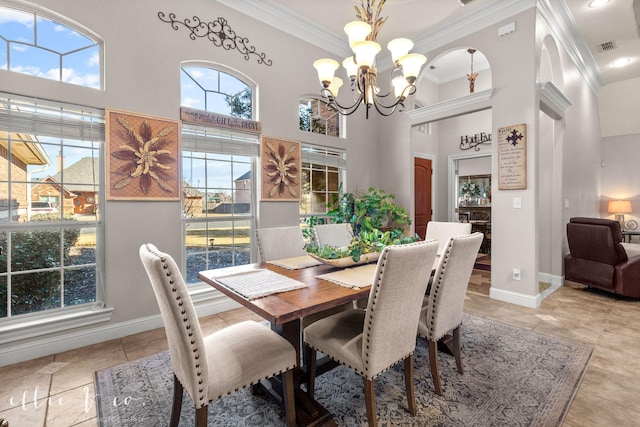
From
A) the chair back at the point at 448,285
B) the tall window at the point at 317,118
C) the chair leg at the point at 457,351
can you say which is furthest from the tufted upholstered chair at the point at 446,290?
the tall window at the point at 317,118

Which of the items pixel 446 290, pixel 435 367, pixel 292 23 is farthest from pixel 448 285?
pixel 292 23

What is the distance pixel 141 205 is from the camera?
2799 mm

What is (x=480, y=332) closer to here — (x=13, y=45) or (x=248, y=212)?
(x=248, y=212)

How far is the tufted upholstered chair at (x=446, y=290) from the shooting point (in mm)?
1776

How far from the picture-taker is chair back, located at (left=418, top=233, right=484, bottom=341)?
1773mm

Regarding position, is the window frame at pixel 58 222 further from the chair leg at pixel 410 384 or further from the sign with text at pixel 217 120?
the chair leg at pixel 410 384

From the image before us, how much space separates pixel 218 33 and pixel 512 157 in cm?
356

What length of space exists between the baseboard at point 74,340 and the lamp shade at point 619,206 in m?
8.22

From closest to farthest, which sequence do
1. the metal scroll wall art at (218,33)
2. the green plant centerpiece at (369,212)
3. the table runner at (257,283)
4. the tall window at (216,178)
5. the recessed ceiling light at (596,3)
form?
the table runner at (257,283) → the metal scroll wall art at (218,33) → the tall window at (216,178) → the recessed ceiling light at (596,3) → the green plant centerpiece at (369,212)

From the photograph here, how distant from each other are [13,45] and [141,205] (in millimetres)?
1459

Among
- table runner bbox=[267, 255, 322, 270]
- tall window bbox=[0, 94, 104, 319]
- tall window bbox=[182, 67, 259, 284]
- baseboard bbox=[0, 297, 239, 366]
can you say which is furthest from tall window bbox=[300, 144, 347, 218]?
tall window bbox=[0, 94, 104, 319]

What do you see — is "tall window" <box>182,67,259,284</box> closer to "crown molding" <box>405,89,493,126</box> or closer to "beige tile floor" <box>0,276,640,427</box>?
"beige tile floor" <box>0,276,640,427</box>

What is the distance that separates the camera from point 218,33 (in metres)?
3.25

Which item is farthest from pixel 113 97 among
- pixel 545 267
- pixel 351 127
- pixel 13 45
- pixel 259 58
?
pixel 545 267
